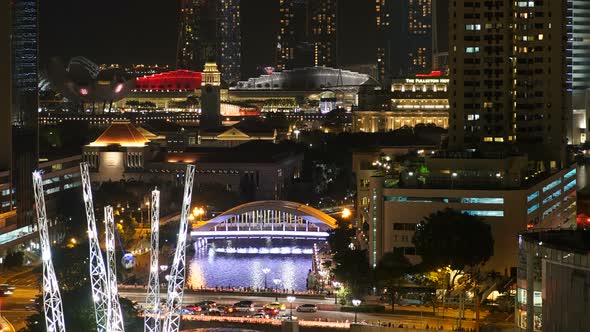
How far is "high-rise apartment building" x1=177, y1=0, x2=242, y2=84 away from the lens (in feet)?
265

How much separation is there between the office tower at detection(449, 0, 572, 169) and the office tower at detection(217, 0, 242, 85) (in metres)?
51.8

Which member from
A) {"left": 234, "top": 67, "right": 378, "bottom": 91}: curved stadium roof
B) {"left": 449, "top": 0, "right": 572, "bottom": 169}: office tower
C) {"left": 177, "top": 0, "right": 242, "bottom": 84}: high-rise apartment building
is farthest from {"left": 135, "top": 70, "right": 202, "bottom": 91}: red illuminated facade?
{"left": 449, "top": 0, "right": 572, "bottom": 169}: office tower

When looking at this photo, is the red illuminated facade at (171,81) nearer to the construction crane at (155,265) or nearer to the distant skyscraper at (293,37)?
the distant skyscraper at (293,37)

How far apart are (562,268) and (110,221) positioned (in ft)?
24.2

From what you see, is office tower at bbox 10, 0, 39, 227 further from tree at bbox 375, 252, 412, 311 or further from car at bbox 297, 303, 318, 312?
car at bbox 297, 303, 318, 312

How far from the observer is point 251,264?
95.8 feet

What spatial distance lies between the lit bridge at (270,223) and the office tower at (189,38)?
47441 mm

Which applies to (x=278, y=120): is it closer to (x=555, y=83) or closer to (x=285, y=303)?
(x=555, y=83)

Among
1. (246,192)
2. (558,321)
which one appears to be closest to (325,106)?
(246,192)

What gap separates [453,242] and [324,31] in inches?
2548

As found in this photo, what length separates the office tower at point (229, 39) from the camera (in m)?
82.9

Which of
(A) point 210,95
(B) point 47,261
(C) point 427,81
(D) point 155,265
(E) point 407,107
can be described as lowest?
(E) point 407,107

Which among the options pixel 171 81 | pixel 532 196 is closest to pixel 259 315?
pixel 532 196

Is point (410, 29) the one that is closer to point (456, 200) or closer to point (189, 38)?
point (189, 38)
